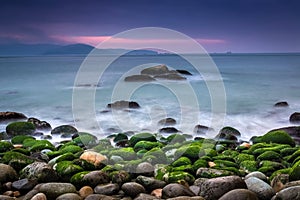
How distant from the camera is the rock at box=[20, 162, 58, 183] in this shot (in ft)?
13.9

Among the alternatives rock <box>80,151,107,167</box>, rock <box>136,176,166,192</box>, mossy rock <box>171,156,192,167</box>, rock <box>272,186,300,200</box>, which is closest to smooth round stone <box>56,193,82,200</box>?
rock <box>136,176,166,192</box>

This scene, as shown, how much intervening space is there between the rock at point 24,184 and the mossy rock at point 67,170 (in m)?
0.39

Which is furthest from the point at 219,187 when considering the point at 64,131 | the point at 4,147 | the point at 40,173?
the point at 64,131

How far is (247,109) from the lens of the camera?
12461 millimetres

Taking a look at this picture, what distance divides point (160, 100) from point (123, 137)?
727 cm

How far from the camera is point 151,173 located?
4.65m

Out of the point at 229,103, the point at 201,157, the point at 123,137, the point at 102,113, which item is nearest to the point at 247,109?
the point at 229,103

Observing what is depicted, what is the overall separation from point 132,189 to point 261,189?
4.80 ft

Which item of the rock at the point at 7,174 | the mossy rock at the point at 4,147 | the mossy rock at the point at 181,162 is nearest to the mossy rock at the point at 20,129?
the mossy rock at the point at 4,147

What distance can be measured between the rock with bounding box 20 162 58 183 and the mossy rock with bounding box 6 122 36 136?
12.5 ft

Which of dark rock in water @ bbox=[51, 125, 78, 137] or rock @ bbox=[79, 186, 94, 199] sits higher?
rock @ bbox=[79, 186, 94, 199]

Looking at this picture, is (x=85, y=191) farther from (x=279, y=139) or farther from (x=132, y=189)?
(x=279, y=139)

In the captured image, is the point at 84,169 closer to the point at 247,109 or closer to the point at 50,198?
the point at 50,198

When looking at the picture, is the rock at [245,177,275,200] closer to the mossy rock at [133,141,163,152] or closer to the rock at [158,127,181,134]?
the mossy rock at [133,141,163,152]
